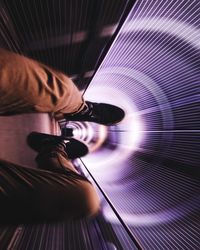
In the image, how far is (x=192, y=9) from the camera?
1351mm

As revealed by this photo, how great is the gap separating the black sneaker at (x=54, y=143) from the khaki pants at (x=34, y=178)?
36.3 inches

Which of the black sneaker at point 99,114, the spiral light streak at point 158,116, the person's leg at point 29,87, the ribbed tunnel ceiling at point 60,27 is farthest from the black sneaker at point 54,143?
the person's leg at point 29,87

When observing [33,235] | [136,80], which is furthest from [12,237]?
[136,80]

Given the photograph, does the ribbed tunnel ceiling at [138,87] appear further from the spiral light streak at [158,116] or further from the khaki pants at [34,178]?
the khaki pants at [34,178]

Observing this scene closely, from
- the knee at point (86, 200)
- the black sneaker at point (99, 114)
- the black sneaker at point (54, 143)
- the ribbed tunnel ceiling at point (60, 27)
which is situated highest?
the ribbed tunnel ceiling at point (60, 27)

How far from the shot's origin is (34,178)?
1083 millimetres

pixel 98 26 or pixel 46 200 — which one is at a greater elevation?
pixel 98 26

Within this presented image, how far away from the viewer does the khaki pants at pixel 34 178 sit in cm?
90

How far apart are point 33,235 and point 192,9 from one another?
148cm

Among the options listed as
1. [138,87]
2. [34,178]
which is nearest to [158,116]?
[138,87]

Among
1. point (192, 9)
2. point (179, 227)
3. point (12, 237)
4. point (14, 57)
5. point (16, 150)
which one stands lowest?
point (179, 227)

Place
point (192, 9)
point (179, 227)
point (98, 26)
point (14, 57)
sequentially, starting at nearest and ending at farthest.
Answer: point (14, 57) → point (192, 9) → point (98, 26) → point (179, 227)

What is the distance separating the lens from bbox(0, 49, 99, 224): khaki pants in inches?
35.4

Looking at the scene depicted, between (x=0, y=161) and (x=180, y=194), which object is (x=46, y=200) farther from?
(x=180, y=194)
